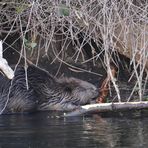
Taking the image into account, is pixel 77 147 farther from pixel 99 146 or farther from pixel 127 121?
pixel 127 121

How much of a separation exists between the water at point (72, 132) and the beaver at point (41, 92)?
31cm

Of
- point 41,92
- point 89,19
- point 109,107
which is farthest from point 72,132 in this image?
point 41,92

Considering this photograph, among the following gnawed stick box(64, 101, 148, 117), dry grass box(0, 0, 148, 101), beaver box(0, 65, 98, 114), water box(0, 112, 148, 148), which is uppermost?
dry grass box(0, 0, 148, 101)

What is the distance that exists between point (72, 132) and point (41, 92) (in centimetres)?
162

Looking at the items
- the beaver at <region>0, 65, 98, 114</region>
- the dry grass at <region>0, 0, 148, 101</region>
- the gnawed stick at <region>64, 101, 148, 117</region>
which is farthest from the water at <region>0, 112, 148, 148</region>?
the dry grass at <region>0, 0, 148, 101</region>

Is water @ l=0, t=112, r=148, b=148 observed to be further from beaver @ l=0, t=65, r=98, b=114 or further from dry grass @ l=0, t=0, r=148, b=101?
dry grass @ l=0, t=0, r=148, b=101

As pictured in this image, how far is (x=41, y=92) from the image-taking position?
7.70 m

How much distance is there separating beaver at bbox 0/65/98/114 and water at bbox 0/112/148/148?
31cm

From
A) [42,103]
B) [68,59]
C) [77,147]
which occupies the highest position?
[68,59]

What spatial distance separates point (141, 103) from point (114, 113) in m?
0.32

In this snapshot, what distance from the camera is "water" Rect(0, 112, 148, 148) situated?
5.71 metres

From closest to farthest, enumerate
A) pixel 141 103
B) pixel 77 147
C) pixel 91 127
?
pixel 77 147 < pixel 91 127 < pixel 141 103

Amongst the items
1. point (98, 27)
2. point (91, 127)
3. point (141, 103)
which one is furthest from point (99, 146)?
point (98, 27)

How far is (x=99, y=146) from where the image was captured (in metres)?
5.60
